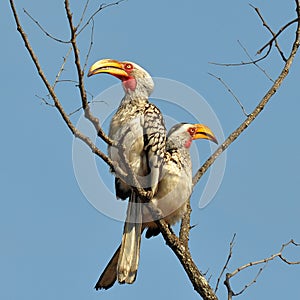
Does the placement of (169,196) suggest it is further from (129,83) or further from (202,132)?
(129,83)

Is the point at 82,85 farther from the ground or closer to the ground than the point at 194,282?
farther from the ground

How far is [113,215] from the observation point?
5.34 meters

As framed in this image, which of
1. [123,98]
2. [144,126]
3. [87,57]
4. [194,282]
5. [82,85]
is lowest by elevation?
[194,282]

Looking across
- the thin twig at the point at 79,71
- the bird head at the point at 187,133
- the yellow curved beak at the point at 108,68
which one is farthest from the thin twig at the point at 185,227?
the thin twig at the point at 79,71

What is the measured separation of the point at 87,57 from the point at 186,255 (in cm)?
150

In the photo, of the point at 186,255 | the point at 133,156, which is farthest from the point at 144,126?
the point at 186,255

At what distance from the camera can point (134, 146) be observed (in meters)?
5.13

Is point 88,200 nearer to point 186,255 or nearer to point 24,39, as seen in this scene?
point 186,255

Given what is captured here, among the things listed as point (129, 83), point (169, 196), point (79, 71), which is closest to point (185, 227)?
point (169, 196)

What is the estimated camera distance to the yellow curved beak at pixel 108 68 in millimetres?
4961

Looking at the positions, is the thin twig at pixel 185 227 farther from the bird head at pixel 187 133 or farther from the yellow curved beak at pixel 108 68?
the yellow curved beak at pixel 108 68

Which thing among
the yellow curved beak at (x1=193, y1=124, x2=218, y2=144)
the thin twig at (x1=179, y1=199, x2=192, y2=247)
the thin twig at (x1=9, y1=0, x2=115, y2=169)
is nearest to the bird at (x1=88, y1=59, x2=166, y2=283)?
the thin twig at (x1=179, y1=199, x2=192, y2=247)

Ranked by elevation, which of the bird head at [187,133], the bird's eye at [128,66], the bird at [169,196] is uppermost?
the bird's eye at [128,66]

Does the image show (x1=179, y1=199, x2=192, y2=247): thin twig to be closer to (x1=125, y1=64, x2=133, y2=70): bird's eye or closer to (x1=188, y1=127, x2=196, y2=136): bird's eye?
(x1=188, y1=127, x2=196, y2=136): bird's eye
